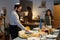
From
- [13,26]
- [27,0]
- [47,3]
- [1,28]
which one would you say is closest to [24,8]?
[27,0]

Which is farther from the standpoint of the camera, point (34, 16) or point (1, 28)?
point (34, 16)

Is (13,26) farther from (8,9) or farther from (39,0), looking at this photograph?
(39,0)

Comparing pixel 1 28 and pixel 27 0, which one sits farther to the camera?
pixel 27 0

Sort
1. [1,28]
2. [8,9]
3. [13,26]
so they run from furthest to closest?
1. [8,9]
2. [1,28]
3. [13,26]

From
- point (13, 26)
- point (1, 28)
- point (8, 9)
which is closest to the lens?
point (13, 26)

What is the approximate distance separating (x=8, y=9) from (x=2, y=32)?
6.17 ft

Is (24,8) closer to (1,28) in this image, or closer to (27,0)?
(27,0)

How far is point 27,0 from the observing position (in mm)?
7660

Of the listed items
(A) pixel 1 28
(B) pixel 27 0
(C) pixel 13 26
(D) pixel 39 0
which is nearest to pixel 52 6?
(D) pixel 39 0

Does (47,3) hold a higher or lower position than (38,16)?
higher

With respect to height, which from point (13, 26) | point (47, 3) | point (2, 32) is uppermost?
point (47, 3)

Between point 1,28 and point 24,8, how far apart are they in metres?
2.19

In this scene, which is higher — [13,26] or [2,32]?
[13,26]

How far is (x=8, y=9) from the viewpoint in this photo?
7398mm
